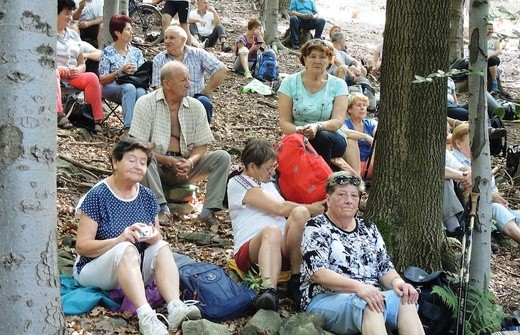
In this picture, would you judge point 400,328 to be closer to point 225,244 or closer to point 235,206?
point 235,206

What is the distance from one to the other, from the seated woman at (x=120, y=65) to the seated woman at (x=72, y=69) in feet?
0.59

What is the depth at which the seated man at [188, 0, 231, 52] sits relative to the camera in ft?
46.3

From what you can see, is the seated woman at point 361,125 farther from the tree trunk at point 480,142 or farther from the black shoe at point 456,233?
the tree trunk at point 480,142

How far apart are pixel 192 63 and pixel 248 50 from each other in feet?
15.0

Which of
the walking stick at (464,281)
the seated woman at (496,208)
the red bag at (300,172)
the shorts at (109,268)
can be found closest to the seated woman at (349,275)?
the walking stick at (464,281)

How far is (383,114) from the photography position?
5258 millimetres

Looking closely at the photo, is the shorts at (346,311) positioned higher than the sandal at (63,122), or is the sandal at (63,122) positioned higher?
the sandal at (63,122)

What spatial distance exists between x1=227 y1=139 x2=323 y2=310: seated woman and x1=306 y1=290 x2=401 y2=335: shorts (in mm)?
421

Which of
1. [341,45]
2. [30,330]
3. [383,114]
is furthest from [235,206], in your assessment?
[341,45]

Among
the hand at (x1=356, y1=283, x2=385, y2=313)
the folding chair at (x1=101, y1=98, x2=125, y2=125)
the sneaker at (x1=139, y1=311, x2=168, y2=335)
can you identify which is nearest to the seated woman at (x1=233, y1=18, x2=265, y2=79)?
the folding chair at (x1=101, y1=98, x2=125, y2=125)

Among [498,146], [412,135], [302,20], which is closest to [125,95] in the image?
[412,135]

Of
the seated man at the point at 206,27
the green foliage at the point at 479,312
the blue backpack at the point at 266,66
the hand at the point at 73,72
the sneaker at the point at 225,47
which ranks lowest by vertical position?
the green foliage at the point at 479,312

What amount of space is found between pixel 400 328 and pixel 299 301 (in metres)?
0.76

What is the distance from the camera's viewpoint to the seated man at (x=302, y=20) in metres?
15.4
